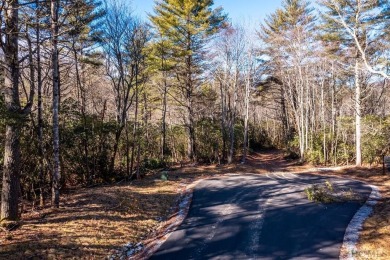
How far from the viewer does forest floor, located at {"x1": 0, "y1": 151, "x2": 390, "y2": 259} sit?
18.8 ft

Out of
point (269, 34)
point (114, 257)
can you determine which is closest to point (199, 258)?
point (114, 257)

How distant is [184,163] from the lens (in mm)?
18781

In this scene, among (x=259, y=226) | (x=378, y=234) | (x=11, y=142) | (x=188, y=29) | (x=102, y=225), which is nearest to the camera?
(x=11, y=142)

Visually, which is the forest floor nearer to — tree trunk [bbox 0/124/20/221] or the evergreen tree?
tree trunk [bbox 0/124/20/221]

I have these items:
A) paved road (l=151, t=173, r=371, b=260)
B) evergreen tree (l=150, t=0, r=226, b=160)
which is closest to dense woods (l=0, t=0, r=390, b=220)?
evergreen tree (l=150, t=0, r=226, b=160)

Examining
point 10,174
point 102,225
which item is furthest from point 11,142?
point 102,225

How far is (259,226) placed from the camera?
728cm

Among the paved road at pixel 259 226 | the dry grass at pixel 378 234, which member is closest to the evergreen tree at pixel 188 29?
the paved road at pixel 259 226

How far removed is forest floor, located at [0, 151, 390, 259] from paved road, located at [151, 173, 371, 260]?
724 millimetres

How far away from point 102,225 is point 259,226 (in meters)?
3.94

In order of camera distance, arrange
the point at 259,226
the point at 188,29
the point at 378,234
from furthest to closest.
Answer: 1. the point at 188,29
2. the point at 259,226
3. the point at 378,234

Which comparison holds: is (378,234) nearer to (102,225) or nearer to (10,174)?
(102,225)

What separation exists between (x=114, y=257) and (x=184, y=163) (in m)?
12.8

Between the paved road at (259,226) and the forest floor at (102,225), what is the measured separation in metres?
0.72
